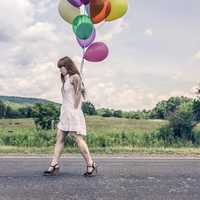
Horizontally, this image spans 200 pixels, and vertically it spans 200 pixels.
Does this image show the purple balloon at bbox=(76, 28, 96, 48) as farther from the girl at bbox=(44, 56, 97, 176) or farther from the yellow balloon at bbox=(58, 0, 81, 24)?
the girl at bbox=(44, 56, 97, 176)

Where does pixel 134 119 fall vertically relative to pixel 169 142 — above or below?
above

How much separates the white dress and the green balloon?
1674 mm

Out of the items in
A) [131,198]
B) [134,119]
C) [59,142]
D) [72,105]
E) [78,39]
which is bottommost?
[131,198]

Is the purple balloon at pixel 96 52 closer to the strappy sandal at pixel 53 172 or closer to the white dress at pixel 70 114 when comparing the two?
the white dress at pixel 70 114

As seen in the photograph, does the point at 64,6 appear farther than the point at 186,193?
Yes

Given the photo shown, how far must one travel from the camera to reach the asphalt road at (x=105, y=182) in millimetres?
5445

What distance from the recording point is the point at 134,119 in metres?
35.5

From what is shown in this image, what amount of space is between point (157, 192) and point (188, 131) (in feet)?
33.3

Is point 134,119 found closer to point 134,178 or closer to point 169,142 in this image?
point 169,142

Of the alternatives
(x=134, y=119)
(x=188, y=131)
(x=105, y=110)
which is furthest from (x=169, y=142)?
(x=105, y=110)

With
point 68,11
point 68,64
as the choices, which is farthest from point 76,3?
point 68,64

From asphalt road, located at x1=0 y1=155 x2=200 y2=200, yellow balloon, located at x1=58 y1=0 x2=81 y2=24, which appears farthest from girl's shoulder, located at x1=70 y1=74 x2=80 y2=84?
yellow balloon, located at x1=58 y1=0 x2=81 y2=24

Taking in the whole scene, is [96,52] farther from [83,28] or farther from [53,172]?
[53,172]

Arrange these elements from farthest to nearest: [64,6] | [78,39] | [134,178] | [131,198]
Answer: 1. [64,6]
2. [78,39]
3. [134,178]
4. [131,198]
